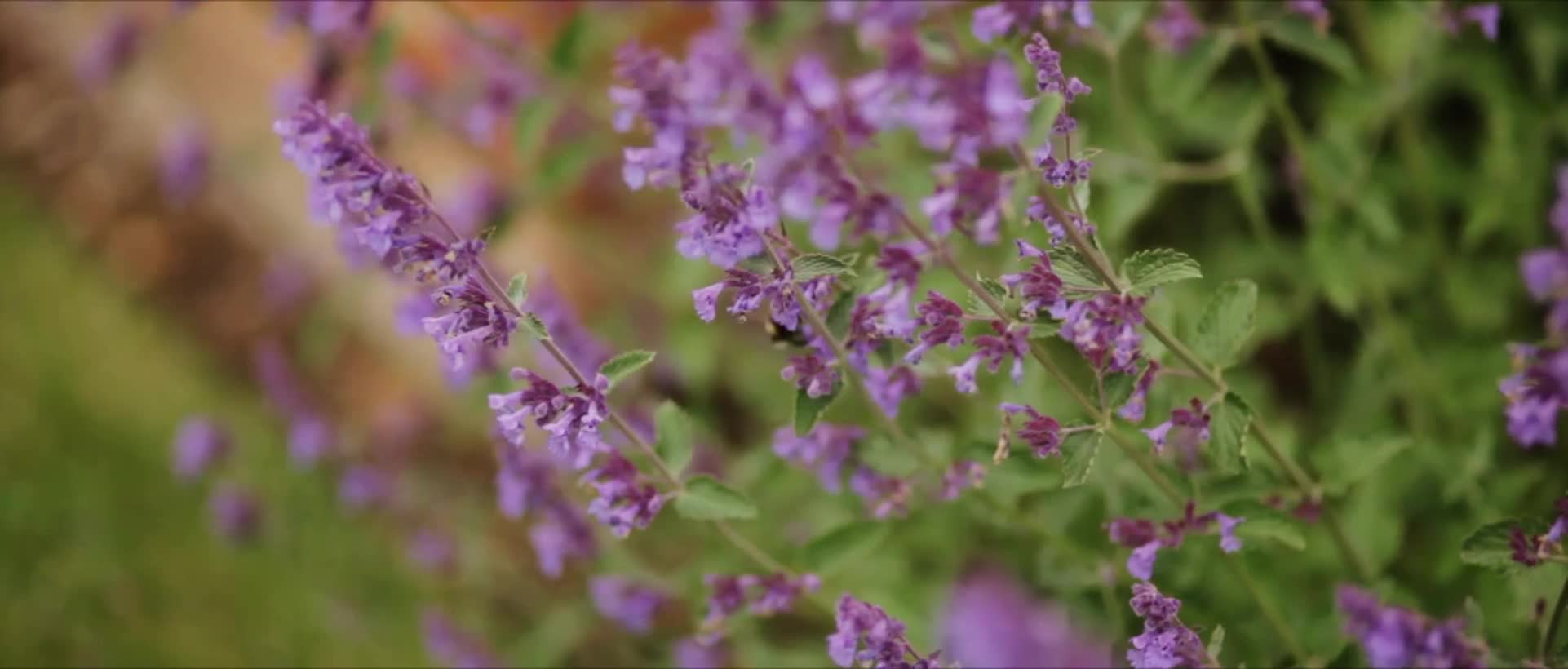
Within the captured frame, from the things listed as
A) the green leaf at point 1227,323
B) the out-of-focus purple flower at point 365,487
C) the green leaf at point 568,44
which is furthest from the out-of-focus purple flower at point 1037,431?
the out-of-focus purple flower at point 365,487

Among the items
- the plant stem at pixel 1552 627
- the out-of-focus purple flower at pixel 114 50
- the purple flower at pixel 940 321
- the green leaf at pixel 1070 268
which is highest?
the out-of-focus purple flower at pixel 114 50

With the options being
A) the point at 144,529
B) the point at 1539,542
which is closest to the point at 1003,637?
the point at 1539,542

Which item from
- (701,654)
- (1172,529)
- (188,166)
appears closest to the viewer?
(1172,529)

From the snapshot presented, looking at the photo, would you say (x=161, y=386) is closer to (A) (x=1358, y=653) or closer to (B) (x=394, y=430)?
(B) (x=394, y=430)

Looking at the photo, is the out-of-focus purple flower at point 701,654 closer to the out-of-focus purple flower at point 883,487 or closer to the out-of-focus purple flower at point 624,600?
the out-of-focus purple flower at point 624,600

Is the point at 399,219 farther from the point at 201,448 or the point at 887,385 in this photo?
the point at 201,448

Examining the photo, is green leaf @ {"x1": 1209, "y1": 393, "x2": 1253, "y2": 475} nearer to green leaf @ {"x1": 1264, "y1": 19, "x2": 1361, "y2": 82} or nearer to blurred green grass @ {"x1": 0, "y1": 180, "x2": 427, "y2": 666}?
green leaf @ {"x1": 1264, "y1": 19, "x2": 1361, "y2": 82}

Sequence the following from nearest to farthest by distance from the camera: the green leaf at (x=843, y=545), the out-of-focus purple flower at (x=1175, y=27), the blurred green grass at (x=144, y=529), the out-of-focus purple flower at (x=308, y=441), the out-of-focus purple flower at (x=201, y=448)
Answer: the green leaf at (x=843, y=545)
the out-of-focus purple flower at (x=1175, y=27)
the out-of-focus purple flower at (x=308, y=441)
the out-of-focus purple flower at (x=201, y=448)
the blurred green grass at (x=144, y=529)
